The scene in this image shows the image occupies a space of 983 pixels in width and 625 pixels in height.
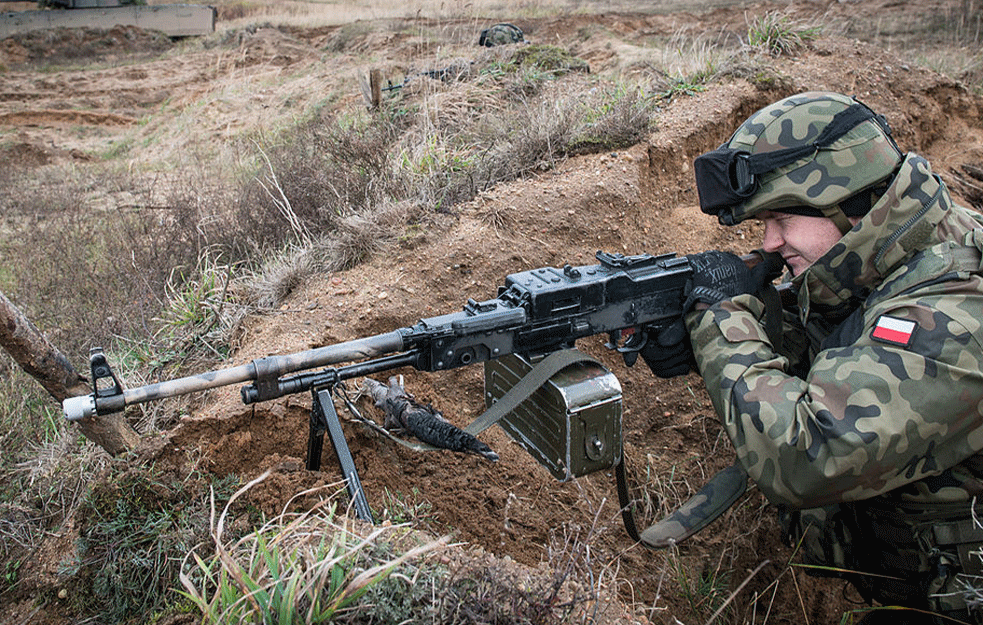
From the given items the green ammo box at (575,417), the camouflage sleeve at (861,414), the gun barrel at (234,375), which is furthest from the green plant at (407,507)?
the camouflage sleeve at (861,414)

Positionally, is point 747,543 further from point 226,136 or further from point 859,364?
point 226,136

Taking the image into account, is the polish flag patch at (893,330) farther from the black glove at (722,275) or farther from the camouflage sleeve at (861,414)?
the black glove at (722,275)

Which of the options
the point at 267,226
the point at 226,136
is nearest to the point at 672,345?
the point at 267,226

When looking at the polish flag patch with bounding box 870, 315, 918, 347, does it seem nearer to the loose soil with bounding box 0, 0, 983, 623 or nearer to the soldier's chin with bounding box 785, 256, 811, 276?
the soldier's chin with bounding box 785, 256, 811, 276

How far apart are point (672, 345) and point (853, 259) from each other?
721mm

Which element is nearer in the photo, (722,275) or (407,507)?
(722,275)

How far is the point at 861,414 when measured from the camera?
6.84 feet

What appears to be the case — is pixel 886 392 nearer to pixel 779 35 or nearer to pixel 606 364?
pixel 606 364

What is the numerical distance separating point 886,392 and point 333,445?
1776 millimetres

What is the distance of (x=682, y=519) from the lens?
2941mm

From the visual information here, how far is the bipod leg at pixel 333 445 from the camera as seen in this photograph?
2322mm

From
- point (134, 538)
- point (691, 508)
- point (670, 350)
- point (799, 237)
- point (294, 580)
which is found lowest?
point (691, 508)

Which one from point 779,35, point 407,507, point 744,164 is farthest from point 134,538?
point 779,35

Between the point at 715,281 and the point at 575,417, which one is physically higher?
the point at 715,281
